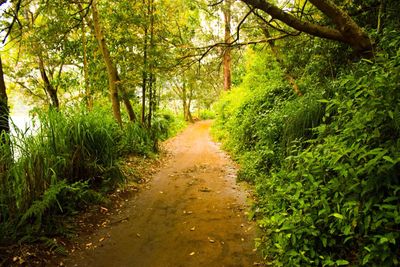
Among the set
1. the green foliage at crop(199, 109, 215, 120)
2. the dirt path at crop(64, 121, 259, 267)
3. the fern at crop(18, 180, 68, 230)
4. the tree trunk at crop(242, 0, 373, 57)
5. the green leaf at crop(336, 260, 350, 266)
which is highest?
the tree trunk at crop(242, 0, 373, 57)

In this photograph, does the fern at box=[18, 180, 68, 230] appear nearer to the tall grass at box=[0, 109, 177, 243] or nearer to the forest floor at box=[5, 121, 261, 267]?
the tall grass at box=[0, 109, 177, 243]

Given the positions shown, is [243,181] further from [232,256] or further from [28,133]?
[28,133]

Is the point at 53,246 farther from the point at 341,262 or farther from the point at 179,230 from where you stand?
the point at 341,262

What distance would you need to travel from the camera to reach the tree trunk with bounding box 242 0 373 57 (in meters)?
3.74

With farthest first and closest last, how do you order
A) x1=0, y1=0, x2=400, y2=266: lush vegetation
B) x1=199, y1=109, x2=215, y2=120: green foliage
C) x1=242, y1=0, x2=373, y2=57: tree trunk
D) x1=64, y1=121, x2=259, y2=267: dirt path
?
x1=199, y1=109, x2=215, y2=120: green foliage < x1=242, y1=0, x2=373, y2=57: tree trunk < x1=64, y1=121, x2=259, y2=267: dirt path < x1=0, y1=0, x2=400, y2=266: lush vegetation

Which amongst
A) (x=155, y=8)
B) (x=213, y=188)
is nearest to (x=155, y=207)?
(x=213, y=188)

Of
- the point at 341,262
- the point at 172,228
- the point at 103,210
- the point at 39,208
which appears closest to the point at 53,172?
the point at 39,208

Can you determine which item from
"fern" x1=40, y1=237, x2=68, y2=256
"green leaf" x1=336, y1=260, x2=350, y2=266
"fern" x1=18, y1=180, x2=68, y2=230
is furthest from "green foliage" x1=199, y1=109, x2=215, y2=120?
"green leaf" x1=336, y1=260, x2=350, y2=266

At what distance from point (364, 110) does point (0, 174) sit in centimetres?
410

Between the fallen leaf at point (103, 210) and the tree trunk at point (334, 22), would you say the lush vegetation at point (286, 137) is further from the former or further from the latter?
the fallen leaf at point (103, 210)

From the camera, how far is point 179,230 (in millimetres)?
3736

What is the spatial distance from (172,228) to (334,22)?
3933 millimetres

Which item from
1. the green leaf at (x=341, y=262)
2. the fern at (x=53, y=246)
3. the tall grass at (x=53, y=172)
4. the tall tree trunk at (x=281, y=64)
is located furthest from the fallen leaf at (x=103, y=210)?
the tall tree trunk at (x=281, y=64)

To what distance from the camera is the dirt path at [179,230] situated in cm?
307
